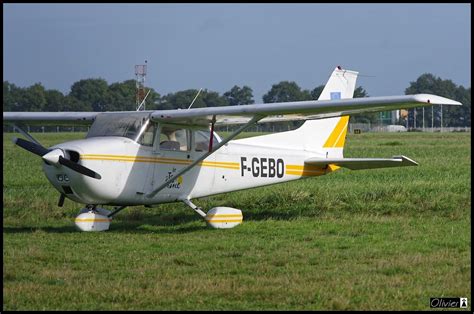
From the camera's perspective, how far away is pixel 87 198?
12.4 metres

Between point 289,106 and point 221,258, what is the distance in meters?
3.32

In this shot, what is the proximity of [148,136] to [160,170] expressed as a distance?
21.9 inches

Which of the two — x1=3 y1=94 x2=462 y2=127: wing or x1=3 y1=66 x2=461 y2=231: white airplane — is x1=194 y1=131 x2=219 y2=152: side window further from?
x1=3 y1=94 x2=462 y2=127: wing

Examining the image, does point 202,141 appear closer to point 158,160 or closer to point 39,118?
point 158,160

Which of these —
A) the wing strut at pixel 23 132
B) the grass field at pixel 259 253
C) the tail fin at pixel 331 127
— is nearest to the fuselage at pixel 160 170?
the tail fin at pixel 331 127

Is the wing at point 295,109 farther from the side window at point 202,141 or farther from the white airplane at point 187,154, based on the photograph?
the side window at point 202,141

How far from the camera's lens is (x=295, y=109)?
40.8 ft

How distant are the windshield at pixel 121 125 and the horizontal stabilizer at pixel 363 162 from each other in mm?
3507

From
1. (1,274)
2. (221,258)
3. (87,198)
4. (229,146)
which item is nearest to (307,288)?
(221,258)

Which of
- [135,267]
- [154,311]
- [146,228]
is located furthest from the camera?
[146,228]

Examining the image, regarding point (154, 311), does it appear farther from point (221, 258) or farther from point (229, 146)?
point (229, 146)

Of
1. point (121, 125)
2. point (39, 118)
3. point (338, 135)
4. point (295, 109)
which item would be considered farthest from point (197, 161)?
point (338, 135)

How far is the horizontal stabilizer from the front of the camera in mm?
13828

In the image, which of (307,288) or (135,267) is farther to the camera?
(135,267)
